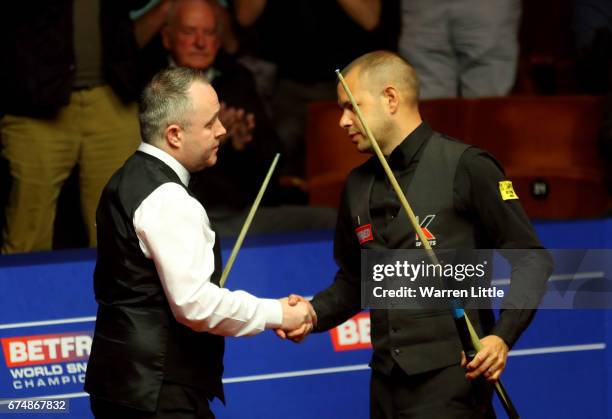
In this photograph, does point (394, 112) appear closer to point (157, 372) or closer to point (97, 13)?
point (157, 372)

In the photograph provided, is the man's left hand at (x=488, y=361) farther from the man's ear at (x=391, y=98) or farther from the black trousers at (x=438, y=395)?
the man's ear at (x=391, y=98)

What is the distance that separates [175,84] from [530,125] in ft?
8.33

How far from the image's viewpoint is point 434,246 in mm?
3787

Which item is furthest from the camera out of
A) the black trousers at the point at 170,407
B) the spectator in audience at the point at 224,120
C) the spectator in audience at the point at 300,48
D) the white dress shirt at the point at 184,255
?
the spectator in audience at the point at 300,48

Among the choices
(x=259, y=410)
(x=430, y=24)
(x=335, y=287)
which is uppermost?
(x=430, y=24)

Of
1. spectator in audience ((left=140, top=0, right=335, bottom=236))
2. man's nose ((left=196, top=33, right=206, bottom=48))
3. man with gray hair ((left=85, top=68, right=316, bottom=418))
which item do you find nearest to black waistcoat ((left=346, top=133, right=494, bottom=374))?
man with gray hair ((left=85, top=68, right=316, bottom=418))

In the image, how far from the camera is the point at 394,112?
12.8ft

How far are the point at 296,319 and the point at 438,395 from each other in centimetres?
48

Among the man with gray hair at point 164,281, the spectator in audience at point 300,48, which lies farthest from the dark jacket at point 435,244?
the spectator in audience at point 300,48

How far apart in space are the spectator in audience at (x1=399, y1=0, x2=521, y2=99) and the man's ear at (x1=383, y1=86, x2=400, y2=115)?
6.79 feet

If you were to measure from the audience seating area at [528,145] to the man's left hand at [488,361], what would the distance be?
7.16 feet

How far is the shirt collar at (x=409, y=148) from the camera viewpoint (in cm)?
388

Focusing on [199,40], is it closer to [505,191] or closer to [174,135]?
[174,135]

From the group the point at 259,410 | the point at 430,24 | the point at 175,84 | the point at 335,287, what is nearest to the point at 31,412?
the point at 259,410
